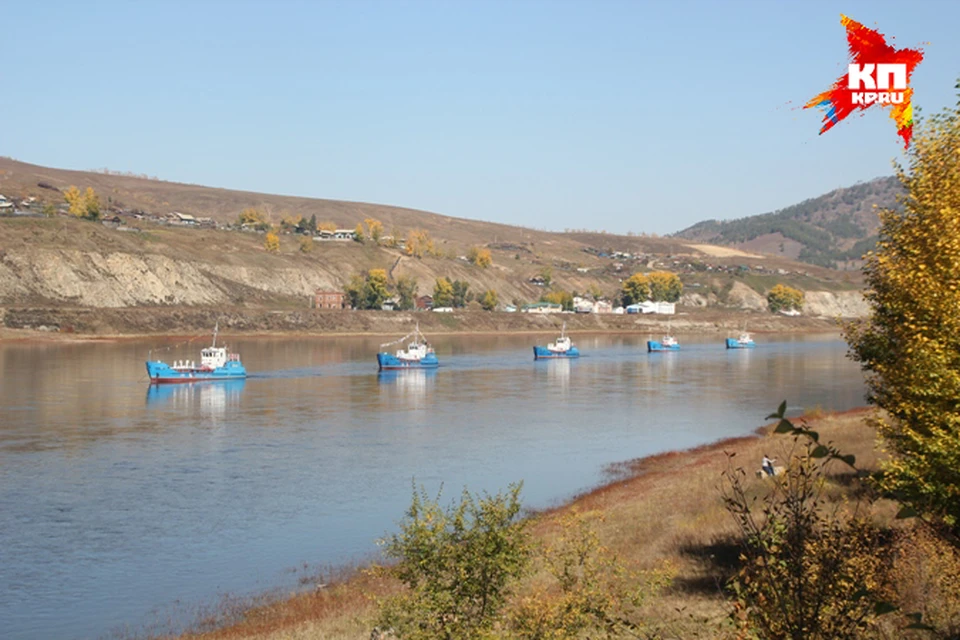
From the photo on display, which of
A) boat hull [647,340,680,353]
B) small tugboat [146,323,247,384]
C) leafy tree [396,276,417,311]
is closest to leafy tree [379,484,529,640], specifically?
small tugboat [146,323,247,384]

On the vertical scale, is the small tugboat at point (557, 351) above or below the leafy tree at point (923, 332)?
below

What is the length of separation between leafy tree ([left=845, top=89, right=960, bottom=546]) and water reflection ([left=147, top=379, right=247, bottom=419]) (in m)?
50.6

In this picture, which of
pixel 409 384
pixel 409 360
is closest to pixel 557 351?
pixel 409 360

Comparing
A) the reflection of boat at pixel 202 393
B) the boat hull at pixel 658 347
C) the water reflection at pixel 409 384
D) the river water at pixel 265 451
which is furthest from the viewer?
the boat hull at pixel 658 347

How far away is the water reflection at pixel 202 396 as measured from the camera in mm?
69688

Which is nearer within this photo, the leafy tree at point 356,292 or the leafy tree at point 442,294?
the leafy tree at point 356,292

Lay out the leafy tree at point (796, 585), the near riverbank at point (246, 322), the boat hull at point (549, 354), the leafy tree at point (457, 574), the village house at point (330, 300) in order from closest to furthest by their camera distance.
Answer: the leafy tree at point (796, 585) → the leafy tree at point (457, 574) → the boat hull at point (549, 354) → the near riverbank at point (246, 322) → the village house at point (330, 300)

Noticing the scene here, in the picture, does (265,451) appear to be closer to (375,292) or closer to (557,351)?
(557,351)

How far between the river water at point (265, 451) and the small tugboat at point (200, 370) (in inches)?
82.7

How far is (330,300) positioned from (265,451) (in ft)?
428

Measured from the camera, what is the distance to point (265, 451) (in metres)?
50.3

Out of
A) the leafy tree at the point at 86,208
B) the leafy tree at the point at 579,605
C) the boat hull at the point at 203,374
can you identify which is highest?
the leafy tree at the point at 86,208

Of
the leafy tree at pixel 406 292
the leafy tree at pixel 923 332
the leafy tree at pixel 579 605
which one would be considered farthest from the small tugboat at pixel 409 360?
the leafy tree at pixel 406 292

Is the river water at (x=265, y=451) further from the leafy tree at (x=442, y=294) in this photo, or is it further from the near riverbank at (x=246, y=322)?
the leafy tree at (x=442, y=294)
